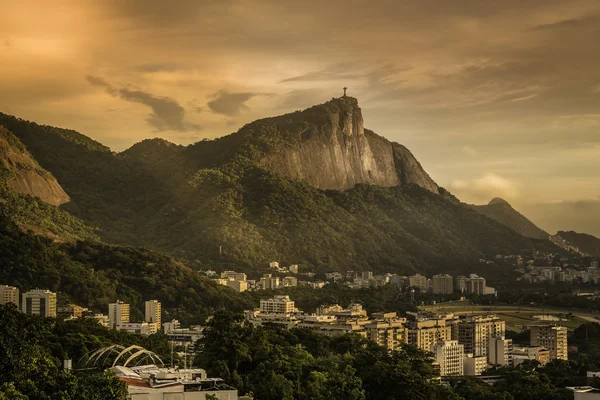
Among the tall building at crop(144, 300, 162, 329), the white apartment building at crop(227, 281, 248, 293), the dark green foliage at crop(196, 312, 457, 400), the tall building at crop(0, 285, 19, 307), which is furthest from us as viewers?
the white apartment building at crop(227, 281, 248, 293)

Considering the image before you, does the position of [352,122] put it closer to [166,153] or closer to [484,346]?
[166,153]

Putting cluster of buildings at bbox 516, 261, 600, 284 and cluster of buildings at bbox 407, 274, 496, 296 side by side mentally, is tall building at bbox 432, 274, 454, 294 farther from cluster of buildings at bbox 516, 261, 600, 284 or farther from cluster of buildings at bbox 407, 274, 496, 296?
cluster of buildings at bbox 516, 261, 600, 284

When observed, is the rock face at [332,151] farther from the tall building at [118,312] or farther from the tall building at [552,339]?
the tall building at [552,339]

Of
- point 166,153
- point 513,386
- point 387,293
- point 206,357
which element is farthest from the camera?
point 166,153

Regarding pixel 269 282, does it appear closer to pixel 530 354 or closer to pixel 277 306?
pixel 277 306

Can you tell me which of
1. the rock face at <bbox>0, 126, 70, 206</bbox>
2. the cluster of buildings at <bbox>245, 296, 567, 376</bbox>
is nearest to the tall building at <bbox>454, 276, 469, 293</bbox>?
the cluster of buildings at <bbox>245, 296, 567, 376</bbox>

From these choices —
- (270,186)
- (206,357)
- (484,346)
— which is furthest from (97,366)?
(270,186)
